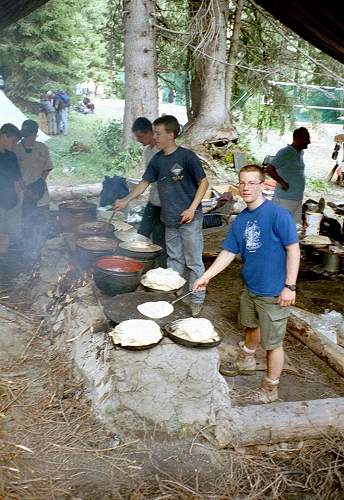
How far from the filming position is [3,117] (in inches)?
A: 557

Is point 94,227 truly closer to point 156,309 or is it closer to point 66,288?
point 66,288

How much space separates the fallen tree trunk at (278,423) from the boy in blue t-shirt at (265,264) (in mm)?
358

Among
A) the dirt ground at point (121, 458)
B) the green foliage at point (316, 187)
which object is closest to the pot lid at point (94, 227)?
the dirt ground at point (121, 458)

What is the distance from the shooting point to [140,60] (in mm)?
12992

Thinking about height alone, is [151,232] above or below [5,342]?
above

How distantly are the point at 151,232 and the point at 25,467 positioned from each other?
3435mm

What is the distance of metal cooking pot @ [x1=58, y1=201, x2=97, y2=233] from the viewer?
6366mm

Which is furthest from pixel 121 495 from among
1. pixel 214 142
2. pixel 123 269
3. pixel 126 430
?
pixel 214 142

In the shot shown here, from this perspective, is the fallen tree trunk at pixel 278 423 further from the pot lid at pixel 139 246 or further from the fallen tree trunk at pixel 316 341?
the pot lid at pixel 139 246

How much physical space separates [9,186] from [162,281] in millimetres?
3285

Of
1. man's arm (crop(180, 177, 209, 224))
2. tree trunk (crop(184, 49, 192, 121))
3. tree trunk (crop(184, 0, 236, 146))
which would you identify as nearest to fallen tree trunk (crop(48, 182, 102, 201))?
tree trunk (crop(184, 0, 236, 146))

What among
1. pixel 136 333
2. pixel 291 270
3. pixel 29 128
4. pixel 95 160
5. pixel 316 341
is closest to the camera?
pixel 136 333

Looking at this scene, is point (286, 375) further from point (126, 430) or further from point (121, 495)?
point (121, 495)

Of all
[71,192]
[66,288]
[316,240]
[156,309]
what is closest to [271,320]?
[156,309]
